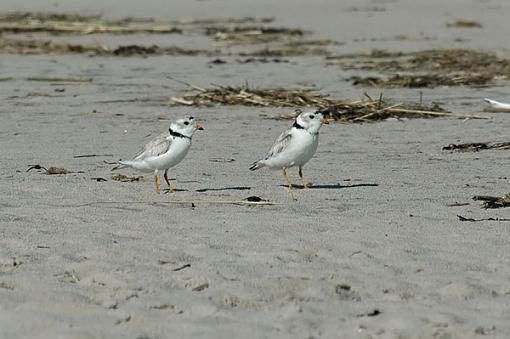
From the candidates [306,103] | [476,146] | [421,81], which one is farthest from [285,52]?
[476,146]

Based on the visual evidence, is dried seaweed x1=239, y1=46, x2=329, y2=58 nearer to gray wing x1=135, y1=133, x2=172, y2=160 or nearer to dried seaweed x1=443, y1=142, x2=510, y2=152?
dried seaweed x1=443, y1=142, x2=510, y2=152

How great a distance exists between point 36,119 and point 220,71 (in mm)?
5878

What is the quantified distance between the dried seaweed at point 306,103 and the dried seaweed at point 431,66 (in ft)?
6.22

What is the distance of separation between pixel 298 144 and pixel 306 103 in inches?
220

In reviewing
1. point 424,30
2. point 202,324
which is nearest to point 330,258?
point 202,324

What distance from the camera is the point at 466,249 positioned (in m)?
6.98

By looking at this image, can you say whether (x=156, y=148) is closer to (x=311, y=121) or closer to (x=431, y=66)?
(x=311, y=121)

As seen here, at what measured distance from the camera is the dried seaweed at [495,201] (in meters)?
8.27

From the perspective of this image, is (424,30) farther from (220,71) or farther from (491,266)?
(491,266)

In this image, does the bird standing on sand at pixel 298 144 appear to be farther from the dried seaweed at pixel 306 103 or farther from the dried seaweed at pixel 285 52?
the dried seaweed at pixel 285 52

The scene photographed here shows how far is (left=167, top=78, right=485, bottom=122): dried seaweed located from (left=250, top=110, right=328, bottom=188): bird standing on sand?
4369mm

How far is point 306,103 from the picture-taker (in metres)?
14.8

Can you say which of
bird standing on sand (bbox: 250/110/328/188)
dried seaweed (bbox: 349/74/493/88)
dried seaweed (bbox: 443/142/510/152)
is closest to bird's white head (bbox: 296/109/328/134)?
bird standing on sand (bbox: 250/110/328/188)

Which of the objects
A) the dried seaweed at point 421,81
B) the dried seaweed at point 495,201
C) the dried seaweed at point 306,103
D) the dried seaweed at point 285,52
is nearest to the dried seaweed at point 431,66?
the dried seaweed at point 421,81
